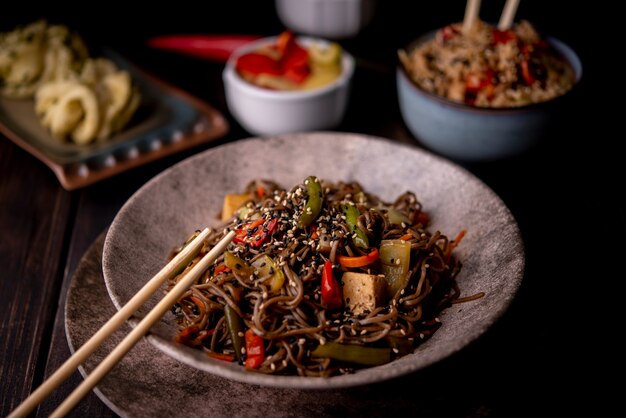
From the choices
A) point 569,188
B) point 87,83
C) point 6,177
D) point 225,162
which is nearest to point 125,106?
point 87,83

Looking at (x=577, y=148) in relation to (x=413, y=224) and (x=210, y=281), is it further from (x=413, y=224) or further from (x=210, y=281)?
(x=210, y=281)

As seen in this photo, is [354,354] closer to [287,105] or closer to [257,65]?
[287,105]

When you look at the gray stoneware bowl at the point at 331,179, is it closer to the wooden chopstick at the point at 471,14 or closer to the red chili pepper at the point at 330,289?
the red chili pepper at the point at 330,289

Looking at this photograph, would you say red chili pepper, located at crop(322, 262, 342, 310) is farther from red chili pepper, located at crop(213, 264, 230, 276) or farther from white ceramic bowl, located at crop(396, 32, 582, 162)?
white ceramic bowl, located at crop(396, 32, 582, 162)

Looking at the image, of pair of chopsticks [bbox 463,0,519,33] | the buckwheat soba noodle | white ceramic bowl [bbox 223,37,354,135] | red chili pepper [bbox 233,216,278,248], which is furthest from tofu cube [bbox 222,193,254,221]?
pair of chopsticks [bbox 463,0,519,33]

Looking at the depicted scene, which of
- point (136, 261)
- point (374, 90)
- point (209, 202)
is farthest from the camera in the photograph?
point (374, 90)

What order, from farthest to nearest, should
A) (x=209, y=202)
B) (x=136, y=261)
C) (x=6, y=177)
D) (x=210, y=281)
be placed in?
(x=6, y=177)
(x=209, y=202)
(x=136, y=261)
(x=210, y=281)

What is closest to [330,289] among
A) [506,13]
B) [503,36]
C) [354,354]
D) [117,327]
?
[354,354]
